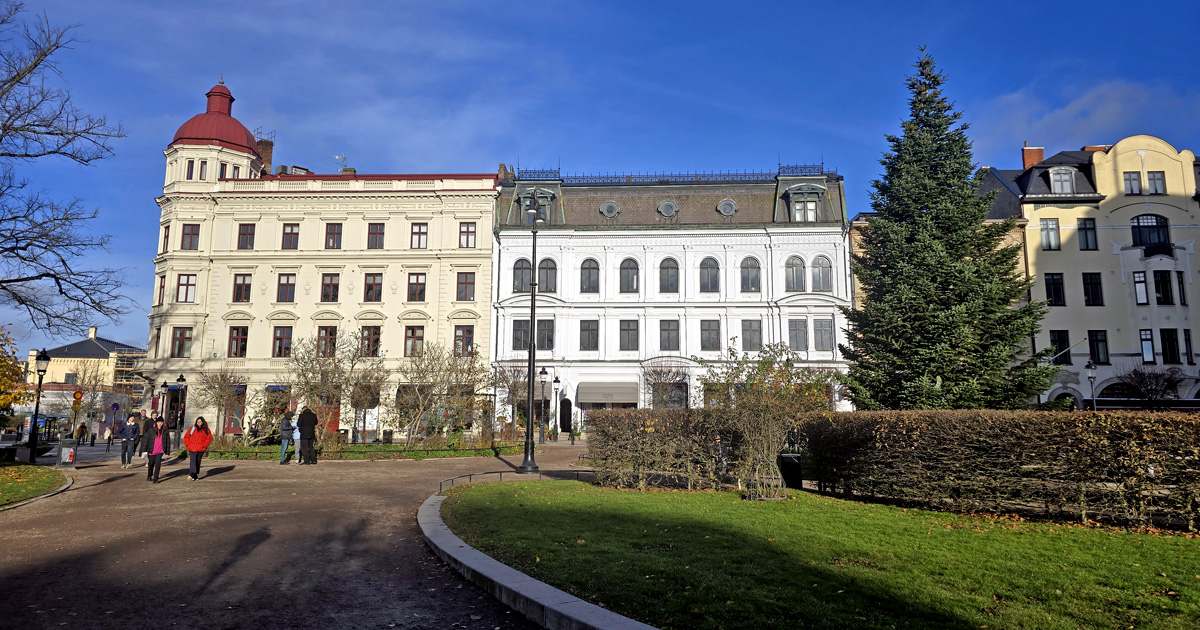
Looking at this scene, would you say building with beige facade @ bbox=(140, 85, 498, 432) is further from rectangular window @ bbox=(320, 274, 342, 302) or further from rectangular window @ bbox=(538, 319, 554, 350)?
rectangular window @ bbox=(538, 319, 554, 350)

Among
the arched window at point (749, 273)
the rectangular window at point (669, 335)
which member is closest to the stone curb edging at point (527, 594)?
the rectangular window at point (669, 335)

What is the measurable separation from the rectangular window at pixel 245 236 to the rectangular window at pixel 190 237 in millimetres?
2529

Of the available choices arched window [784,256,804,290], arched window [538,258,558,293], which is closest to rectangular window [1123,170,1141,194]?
arched window [784,256,804,290]

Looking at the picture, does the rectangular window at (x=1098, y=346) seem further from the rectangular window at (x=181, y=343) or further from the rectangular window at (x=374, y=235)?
the rectangular window at (x=181, y=343)

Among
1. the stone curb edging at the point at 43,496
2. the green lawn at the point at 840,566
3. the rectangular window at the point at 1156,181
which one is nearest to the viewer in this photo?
the green lawn at the point at 840,566

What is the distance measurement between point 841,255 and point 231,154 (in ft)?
127

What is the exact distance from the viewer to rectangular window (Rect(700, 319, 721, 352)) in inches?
1604

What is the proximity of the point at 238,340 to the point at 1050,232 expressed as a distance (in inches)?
1906

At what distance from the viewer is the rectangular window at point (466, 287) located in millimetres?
42062

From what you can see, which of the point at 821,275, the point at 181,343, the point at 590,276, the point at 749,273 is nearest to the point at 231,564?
the point at 590,276

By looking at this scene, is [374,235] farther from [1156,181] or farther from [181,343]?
[1156,181]

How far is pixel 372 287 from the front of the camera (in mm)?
42438

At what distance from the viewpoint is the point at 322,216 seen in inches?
1690

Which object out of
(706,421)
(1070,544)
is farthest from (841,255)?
(1070,544)
